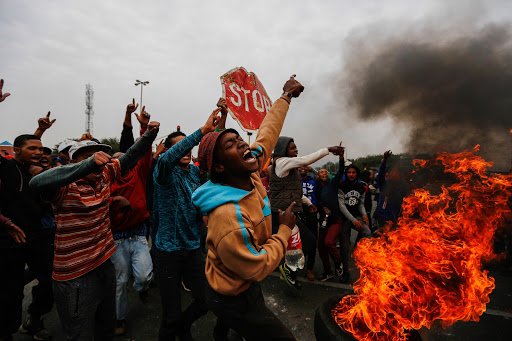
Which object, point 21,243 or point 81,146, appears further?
point 21,243


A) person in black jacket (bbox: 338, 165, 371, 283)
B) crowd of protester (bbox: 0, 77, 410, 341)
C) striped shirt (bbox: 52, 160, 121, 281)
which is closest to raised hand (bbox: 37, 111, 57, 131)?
crowd of protester (bbox: 0, 77, 410, 341)

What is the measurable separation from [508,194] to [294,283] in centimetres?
305

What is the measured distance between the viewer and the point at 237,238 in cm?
153

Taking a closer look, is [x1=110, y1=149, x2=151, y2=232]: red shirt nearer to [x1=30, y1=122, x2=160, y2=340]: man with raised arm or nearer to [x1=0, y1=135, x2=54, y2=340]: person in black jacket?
[x1=30, y1=122, x2=160, y2=340]: man with raised arm

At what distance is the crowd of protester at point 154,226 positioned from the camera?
1771 mm

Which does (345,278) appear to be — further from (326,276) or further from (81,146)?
(81,146)

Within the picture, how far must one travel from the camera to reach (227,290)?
68.2 inches

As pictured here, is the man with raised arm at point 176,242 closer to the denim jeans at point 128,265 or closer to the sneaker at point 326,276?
the denim jeans at point 128,265

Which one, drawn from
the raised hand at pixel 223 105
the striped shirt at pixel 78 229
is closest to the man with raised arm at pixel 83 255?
the striped shirt at pixel 78 229

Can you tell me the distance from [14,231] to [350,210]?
16.8 feet

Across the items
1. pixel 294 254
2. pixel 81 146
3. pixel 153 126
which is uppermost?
pixel 153 126

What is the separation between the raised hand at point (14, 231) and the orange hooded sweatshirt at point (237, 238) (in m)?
2.49

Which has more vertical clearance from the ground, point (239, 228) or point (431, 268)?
point (239, 228)

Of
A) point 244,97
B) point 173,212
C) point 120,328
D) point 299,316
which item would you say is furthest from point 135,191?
point 299,316
